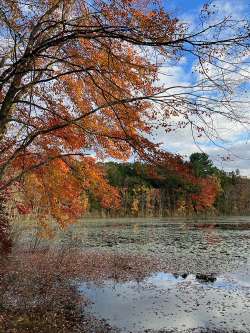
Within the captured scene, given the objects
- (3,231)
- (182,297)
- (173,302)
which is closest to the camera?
(173,302)

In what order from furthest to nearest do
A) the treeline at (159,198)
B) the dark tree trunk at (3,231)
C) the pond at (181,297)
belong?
the treeline at (159,198) → the dark tree trunk at (3,231) → the pond at (181,297)

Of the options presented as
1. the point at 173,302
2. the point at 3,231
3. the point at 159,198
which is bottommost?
the point at 173,302

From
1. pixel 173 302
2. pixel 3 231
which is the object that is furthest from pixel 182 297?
pixel 3 231

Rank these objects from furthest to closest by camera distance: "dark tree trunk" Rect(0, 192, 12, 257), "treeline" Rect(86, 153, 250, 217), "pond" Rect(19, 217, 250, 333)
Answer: "treeline" Rect(86, 153, 250, 217), "dark tree trunk" Rect(0, 192, 12, 257), "pond" Rect(19, 217, 250, 333)

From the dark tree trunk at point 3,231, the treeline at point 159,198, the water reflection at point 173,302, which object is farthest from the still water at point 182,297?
the treeline at point 159,198

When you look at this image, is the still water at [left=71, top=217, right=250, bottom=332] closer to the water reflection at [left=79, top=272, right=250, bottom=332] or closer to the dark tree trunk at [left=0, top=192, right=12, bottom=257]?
the water reflection at [left=79, top=272, right=250, bottom=332]

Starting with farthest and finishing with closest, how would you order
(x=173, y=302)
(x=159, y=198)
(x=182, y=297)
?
1. (x=159, y=198)
2. (x=182, y=297)
3. (x=173, y=302)

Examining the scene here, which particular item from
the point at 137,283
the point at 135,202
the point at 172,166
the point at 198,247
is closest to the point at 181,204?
the point at 135,202

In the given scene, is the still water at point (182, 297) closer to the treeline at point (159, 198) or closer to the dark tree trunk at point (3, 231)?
the dark tree trunk at point (3, 231)

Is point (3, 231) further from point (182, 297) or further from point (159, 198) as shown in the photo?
point (159, 198)

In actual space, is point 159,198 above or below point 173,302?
above

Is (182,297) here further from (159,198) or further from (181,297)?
(159,198)

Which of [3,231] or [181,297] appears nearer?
[181,297]

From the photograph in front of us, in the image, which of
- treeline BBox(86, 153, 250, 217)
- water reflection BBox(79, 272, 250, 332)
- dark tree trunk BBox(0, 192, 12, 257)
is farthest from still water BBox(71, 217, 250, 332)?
treeline BBox(86, 153, 250, 217)
